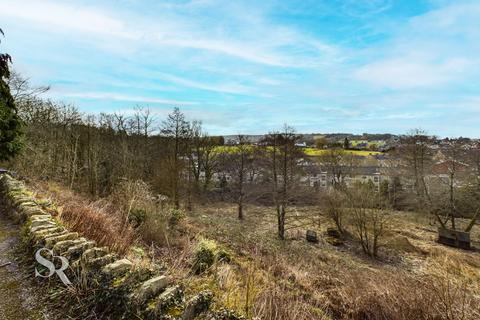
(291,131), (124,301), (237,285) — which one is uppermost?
(291,131)

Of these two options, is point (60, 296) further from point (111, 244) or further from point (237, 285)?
point (237, 285)

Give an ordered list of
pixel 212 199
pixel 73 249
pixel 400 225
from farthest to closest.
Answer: pixel 212 199 → pixel 400 225 → pixel 73 249

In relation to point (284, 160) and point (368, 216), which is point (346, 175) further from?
point (368, 216)

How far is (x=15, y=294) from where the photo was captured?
3.23 m

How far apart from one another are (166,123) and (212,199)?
42.6 ft

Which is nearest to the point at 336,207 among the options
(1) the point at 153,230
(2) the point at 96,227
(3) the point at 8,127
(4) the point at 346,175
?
(1) the point at 153,230

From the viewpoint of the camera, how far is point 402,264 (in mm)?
15703

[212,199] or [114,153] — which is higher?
[114,153]

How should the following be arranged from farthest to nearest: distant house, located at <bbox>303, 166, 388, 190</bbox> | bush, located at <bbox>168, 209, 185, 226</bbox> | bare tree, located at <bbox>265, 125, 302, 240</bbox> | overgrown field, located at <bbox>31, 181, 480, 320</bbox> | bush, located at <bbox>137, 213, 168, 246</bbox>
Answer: distant house, located at <bbox>303, 166, 388, 190</bbox>, bare tree, located at <bbox>265, 125, 302, 240</bbox>, bush, located at <bbox>168, 209, 185, 226</bbox>, bush, located at <bbox>137, 213, 168, 246</bbox>, overgrown field, located at <bbox>31, 181, 480, 320</bbox>

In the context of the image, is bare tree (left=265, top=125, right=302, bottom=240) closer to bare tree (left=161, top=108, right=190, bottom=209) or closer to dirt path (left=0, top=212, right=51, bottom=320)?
bare tree (left=161, top=108, right=190, bottom=209)

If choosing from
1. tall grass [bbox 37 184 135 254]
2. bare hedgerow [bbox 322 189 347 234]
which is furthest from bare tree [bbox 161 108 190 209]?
tall grass [bbox 37 184 135 254]

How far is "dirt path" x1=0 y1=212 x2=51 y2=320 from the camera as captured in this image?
2861 mm

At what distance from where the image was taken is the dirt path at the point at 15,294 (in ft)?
9.39

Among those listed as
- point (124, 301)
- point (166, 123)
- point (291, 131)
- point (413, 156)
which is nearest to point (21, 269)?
point (124, 301)
